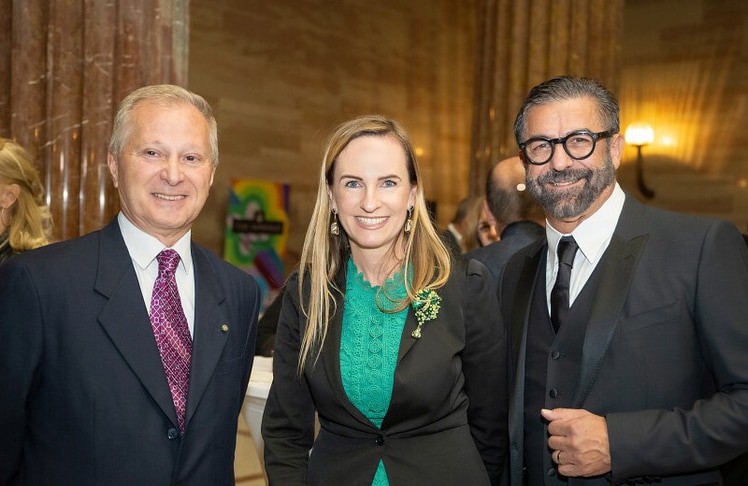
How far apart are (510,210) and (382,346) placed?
1.91 meters

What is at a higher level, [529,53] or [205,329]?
[529,53]

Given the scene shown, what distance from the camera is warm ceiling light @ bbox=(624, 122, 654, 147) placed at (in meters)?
11.3

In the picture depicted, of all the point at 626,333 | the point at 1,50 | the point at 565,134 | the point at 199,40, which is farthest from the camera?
the point at 199,40

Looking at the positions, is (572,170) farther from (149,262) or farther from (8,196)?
(8,196)

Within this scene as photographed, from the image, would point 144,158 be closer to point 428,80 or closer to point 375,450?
point 375,450

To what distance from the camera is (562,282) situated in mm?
2467

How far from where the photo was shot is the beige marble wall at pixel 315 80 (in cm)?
998

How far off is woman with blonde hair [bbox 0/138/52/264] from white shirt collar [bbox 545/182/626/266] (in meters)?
2.15

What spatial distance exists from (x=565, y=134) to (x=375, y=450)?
110 centimetres

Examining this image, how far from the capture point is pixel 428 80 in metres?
12.7

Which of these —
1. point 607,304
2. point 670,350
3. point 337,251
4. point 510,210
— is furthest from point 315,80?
point 670,350

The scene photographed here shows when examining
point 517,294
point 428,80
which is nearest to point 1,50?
point 517,294

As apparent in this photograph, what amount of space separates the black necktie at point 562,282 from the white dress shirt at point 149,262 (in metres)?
1.09

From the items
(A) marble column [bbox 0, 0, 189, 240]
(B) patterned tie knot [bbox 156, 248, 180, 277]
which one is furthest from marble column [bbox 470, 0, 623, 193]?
(B) patterned tie knot [bbox 156, 248, 180, 277]
